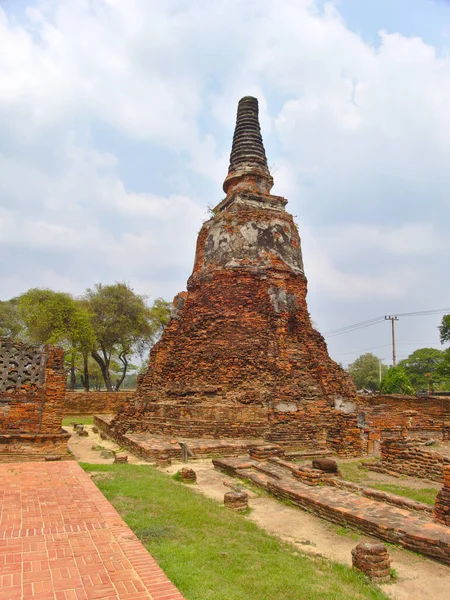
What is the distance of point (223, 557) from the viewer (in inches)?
170

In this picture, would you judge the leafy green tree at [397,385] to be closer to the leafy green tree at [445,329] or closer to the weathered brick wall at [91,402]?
the leafy green tree at [445,329]

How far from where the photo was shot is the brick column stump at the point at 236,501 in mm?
6277

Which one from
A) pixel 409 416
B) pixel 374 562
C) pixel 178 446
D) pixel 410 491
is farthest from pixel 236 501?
pixel 409 416

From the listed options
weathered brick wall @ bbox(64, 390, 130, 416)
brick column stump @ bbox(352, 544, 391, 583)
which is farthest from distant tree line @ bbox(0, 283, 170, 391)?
brick column stump @ bbox(352, 544, 391, 583)

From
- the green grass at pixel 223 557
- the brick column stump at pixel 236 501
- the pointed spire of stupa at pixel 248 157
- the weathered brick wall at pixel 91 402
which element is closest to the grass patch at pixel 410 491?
the brick column stump at pixel 236 501

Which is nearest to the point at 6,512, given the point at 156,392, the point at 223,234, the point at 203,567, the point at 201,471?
the point at 203,567

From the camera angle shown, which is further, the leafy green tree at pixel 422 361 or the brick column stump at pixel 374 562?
the leafy green tree at pixel 422 361

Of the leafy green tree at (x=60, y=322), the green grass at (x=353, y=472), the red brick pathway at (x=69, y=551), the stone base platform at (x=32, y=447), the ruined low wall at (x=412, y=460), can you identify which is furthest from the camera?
the leafy green tree at (x=60, y=322)

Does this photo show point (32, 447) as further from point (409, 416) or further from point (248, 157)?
point (248, 157)

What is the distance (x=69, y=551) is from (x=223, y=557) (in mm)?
1481

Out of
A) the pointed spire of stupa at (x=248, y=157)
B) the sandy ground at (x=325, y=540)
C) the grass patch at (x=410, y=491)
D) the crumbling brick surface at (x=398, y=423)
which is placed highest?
the pointed spire of stupa at (x=248, y=157)

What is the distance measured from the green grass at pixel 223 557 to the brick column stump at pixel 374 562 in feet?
0.31

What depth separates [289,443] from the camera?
1165 centimetres

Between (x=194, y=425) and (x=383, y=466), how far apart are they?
4.80 metres
